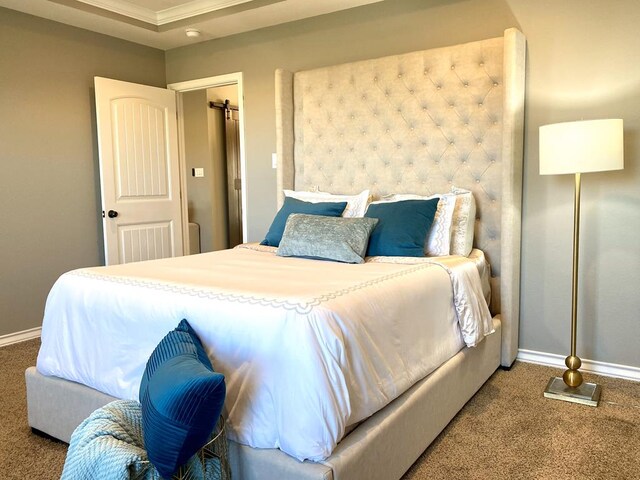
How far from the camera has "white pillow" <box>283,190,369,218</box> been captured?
3402 mm

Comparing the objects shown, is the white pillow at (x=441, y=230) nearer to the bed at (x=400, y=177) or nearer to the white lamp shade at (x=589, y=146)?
the bed at (x=400, y=177)

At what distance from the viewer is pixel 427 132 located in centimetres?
338

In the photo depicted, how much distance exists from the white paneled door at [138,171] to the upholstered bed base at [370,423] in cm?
209

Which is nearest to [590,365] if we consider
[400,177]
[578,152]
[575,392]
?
[575,392]

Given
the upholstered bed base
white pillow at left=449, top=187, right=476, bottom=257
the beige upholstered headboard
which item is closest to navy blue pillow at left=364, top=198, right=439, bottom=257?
white pillow at left=449, top=187, right=476, bottom=257

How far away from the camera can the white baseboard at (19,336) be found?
3713 mm

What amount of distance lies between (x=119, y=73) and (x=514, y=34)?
324cm

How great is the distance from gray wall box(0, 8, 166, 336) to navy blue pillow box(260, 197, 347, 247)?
177cm

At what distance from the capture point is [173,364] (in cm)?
148

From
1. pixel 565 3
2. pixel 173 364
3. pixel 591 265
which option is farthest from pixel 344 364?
pixel 565 3

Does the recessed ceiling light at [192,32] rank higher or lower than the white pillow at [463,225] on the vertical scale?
higher

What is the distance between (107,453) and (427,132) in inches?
106

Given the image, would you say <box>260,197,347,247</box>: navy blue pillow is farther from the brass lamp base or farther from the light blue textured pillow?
the brass lamp base

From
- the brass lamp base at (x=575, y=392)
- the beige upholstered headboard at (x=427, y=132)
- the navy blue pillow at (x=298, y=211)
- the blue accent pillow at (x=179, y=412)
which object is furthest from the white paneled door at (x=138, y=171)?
the brass lamp base at (x=575, y=392)
